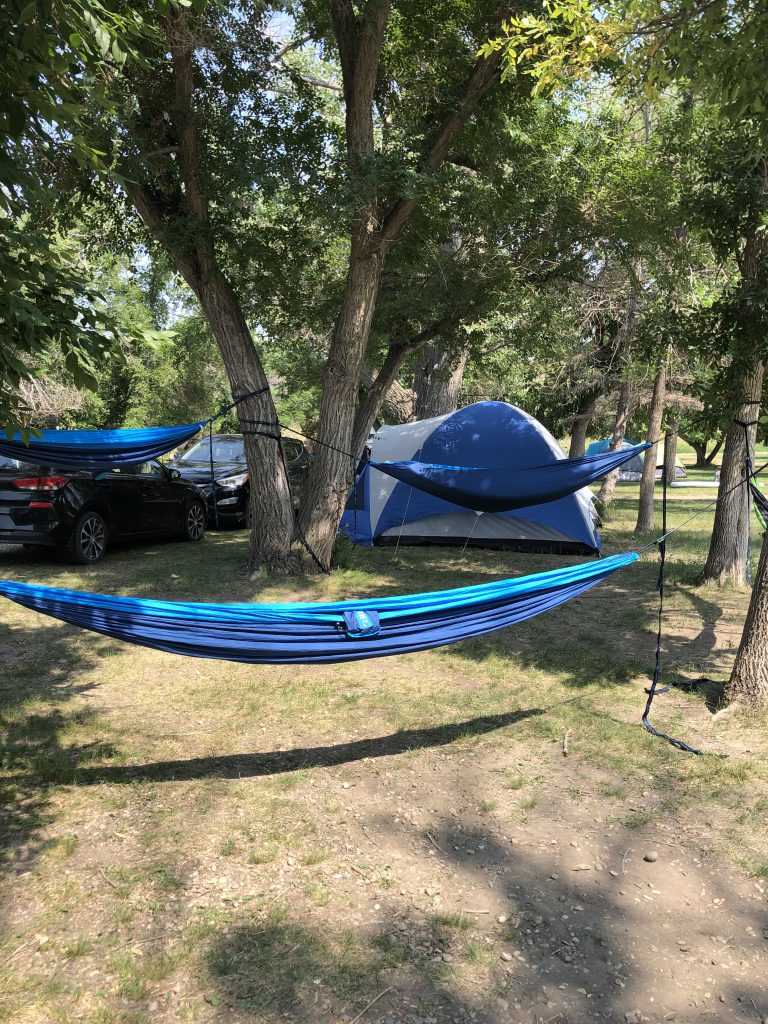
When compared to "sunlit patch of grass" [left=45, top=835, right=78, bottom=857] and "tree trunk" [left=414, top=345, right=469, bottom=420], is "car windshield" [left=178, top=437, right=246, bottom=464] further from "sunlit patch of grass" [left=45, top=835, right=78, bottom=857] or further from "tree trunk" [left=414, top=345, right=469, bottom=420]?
"sunlit patch of grass" [left=45, top=835, right=78, bottom=857]

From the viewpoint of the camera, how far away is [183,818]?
324 centimetres

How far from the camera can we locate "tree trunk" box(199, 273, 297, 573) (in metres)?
7.71

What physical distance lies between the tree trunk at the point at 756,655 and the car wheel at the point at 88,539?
624 centimetres

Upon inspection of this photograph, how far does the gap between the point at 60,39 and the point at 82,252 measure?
25.3 feet

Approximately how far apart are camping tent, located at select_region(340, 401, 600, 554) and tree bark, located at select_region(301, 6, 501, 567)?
2.01 metres

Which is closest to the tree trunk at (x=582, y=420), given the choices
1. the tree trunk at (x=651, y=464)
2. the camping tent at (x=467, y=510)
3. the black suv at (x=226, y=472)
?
the tree trunk at (x=651, y=464)

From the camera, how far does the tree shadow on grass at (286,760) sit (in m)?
3.63

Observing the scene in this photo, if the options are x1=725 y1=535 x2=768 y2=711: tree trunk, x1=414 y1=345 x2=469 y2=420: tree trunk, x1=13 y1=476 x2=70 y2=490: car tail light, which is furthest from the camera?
x1=414 y1=345 x2=469 y2=420: tree trunk

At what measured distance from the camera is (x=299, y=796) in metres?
3.44

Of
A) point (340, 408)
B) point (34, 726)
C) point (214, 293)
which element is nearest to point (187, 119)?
point (214, 293)

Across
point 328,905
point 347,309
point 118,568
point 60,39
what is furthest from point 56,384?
point 328,905

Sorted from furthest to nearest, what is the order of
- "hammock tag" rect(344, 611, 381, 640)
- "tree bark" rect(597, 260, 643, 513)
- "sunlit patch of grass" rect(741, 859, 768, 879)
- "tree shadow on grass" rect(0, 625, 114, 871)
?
"tree bark" rect(597, 260, 643, 513)
"hammock tag" rect(344, 611, 381, 640)
"tree shadow on grass" rect(0, 625, 114, 871)
"sunlit patch of grass" rect(741, 859, 768, 879)

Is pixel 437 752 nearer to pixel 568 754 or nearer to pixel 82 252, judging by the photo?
pixel 568 754

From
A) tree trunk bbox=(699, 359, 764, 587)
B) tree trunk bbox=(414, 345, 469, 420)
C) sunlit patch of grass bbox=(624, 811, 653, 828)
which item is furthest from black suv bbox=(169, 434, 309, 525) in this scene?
sunlit patch of grass bbox=(624, 811, 653, 828)
